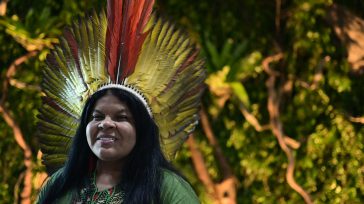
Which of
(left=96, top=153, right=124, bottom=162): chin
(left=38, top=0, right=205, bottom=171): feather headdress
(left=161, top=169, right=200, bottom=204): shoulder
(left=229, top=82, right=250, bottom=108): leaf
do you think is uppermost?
(left=229, top=82, right=250, bottom=108): leaf

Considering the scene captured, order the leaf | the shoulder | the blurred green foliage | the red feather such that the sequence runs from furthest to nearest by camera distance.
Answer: the blurred green foliage → the leaf → the red feather → the shoulder

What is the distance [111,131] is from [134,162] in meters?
0.10

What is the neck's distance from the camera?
2482 millimetres

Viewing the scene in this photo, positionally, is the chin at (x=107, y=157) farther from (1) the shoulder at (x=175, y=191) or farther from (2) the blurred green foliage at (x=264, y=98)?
(2) the blurred green foliage at (x=264, y=98)

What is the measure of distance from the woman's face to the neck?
0.03 meters

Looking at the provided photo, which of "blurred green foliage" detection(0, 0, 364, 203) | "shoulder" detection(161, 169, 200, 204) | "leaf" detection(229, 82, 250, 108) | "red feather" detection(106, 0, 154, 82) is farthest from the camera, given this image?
"blurred green foliage" detection(0, 0, 364, 203)

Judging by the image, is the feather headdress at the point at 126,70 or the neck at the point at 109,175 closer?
the neck at the point at 109,175

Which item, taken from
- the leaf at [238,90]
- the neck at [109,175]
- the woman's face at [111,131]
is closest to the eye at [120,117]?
the woman's face at [111,131]

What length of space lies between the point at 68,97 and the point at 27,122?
2.75 metres

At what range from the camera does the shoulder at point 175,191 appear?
7.91 ft

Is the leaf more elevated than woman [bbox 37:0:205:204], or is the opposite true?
the leaf

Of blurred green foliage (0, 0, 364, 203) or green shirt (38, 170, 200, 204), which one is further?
blurred green foliage (0, 0, 364, 203)

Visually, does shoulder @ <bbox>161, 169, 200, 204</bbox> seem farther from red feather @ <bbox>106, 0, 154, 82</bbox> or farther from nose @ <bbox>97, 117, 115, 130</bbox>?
red feather @ <bbox>106, 0, 154, 82</bbox>

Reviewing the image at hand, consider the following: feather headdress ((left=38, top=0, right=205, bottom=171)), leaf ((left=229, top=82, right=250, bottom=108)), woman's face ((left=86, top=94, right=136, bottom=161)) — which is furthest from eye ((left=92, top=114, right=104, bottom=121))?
leaf ((left=229, top=82, right=250, bottom=108))
